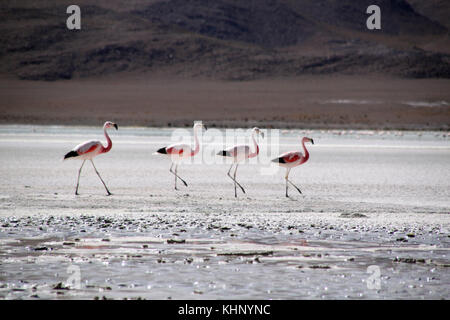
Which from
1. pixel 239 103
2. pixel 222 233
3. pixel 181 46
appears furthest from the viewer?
pixel 181 46

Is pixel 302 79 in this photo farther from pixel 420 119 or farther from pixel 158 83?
pixel 420 119

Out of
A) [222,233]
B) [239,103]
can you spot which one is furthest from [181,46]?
[222,233]

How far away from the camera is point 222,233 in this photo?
1064cm

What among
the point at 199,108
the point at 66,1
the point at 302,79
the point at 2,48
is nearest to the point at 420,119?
the point at 199,108

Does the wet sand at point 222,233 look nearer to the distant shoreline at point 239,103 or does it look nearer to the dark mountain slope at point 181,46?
the distant shoreline at point 239,103

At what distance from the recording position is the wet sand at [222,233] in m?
7.71

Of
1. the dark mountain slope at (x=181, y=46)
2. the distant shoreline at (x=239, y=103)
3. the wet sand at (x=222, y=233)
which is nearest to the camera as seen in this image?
the wet sand at (x=222, y=233)

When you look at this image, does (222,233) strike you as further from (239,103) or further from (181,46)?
(181,46)

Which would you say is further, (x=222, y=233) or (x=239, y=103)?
(x=239, y=103)

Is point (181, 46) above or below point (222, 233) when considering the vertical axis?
above

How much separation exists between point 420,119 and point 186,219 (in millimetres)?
41139

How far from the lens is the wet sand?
303 inches

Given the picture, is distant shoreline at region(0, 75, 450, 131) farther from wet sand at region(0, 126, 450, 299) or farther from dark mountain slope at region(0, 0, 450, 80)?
wet sand at region(0, 126, 450, 299)

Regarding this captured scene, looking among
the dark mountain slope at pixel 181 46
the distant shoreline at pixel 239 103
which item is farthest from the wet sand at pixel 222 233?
the dark mountain slope at pixel 181 46
